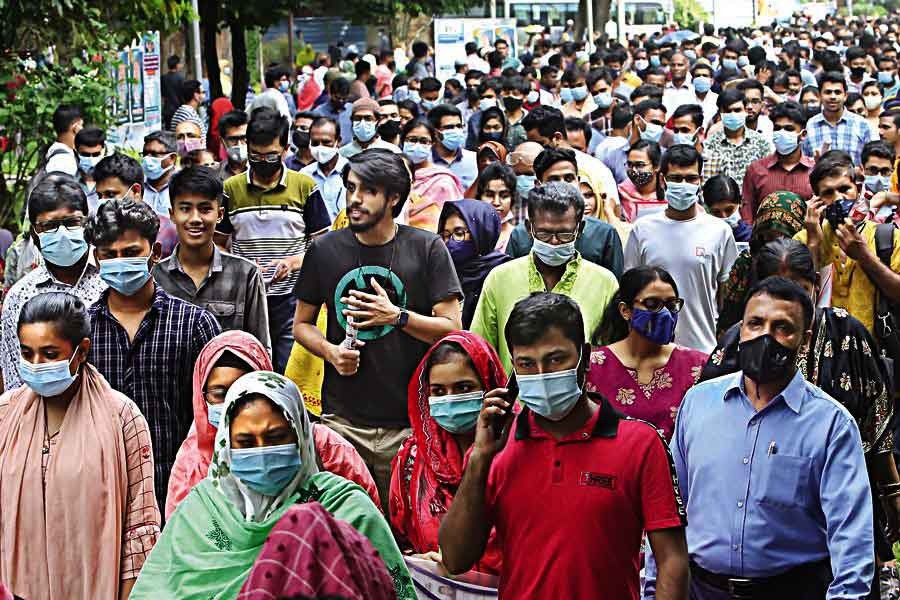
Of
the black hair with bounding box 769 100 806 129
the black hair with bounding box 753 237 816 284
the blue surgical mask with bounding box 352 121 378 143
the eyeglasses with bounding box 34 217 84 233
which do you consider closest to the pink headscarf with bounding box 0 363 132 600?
the eyeglasses with bounding box 34 217 84 233

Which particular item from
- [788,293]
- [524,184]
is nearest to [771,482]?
[788,293]

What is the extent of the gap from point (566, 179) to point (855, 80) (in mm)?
12011

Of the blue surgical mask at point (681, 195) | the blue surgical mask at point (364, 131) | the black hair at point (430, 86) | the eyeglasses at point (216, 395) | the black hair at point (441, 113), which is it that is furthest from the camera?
the black hair at point (430, 86)

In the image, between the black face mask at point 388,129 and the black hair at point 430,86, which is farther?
the black hair at point 430,86

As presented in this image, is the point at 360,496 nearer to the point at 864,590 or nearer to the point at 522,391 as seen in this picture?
the point at 522,391

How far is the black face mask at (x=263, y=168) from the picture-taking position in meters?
7.90

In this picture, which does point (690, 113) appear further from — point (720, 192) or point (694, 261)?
point (694, 261)

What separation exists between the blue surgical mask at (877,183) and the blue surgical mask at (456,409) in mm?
5354

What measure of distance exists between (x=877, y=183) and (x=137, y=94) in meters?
8.12

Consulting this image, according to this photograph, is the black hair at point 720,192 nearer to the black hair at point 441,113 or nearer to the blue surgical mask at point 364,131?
the black hair at point 441,113

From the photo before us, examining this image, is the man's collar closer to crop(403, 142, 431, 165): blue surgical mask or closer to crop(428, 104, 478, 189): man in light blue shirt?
crop(403, 142, 431, 165): blue surgical mask

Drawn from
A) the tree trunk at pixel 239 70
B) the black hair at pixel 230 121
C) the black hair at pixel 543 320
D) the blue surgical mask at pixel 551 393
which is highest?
the black hair at pixel 543 320

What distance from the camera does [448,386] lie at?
199 inches

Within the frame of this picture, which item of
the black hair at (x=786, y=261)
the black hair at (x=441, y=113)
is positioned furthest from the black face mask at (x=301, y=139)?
the black hair at (x=786, y=261)
